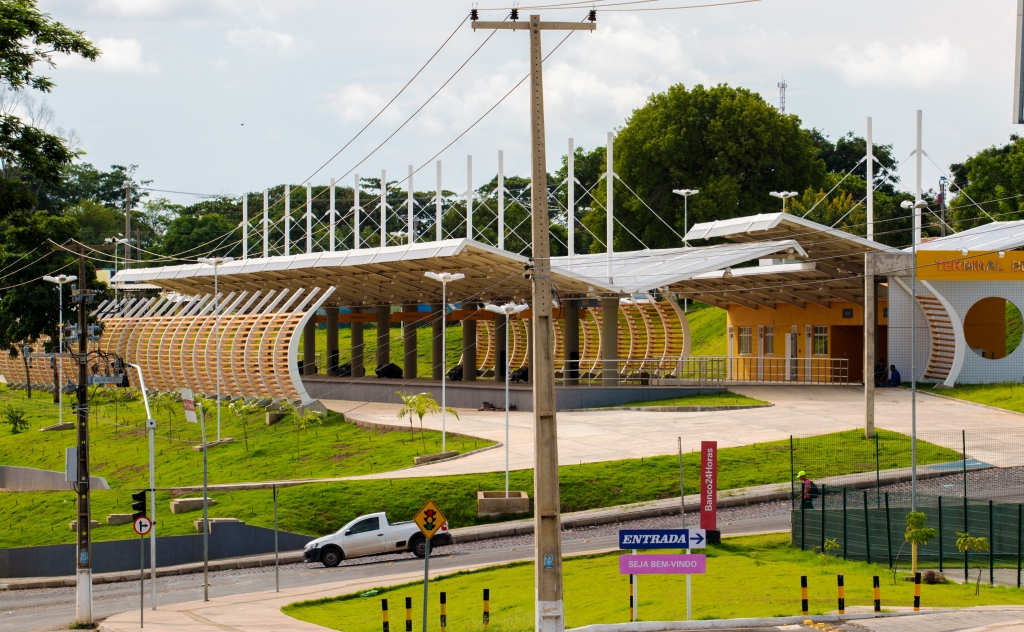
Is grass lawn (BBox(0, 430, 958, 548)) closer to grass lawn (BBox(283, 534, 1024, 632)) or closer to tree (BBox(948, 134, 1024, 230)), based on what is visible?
grass lawn (BBox(283, 534, 1024, 632))

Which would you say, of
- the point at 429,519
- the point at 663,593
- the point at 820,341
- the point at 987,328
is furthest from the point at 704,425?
the point at 429,519

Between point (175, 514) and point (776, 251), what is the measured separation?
23.2 meters

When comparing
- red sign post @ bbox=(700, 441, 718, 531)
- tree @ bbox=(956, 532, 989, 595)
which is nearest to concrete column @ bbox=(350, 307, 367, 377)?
red sign post @ bbox=(700, 441, 718, 531)

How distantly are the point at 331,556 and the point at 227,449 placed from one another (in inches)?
717

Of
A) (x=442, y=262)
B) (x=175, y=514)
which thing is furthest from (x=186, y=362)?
(x=175, y=514)

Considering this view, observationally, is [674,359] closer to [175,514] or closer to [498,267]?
[498,267]

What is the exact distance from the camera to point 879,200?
7756cm

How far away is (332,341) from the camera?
7306 centimetres

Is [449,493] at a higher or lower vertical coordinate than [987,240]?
lower

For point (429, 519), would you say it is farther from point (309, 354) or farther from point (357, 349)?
point (357, 349)

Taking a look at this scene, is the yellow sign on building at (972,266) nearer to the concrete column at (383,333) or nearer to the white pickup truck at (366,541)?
the white pickup truck at (366,541)

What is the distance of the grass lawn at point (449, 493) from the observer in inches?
1305

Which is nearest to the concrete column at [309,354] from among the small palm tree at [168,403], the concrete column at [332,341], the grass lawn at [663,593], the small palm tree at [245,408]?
the concrete column at [332,341]

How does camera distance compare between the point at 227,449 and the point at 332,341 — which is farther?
the point at 332,341
